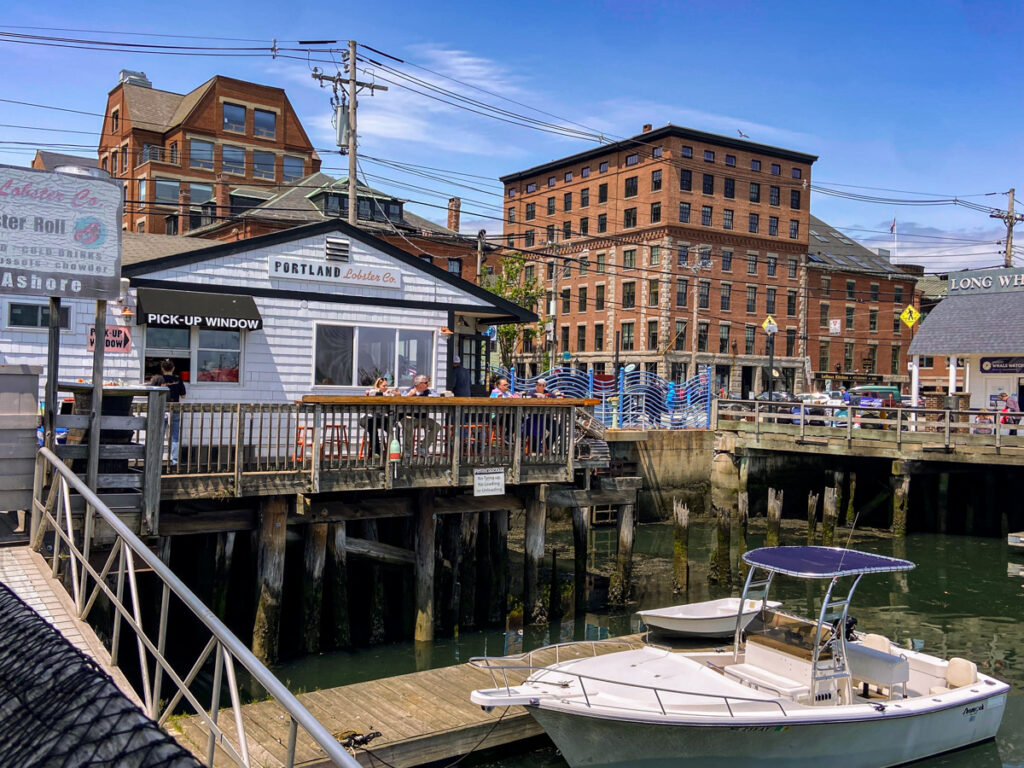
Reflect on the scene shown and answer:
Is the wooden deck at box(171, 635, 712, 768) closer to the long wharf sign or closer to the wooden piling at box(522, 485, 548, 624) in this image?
the wooden piling at box(522, 485, 548, 624)

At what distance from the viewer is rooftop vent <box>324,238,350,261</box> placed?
1877cm

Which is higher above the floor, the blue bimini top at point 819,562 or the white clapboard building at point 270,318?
the white clapboard building at point 270,318

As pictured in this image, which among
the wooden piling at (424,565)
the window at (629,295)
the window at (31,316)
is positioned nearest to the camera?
the wooden piling at (424,565)

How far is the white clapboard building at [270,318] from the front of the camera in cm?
1675

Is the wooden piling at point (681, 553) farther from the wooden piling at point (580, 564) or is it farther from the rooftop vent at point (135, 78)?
the rooftop vent at point (135, 78)

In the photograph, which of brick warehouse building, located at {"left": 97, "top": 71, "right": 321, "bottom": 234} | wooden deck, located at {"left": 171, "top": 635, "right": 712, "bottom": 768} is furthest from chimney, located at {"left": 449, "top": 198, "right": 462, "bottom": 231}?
wooden deck, located at {"left": 171, "top": 635, "right": 712, "bottom": 768}

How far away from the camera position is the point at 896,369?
74688 millimetres

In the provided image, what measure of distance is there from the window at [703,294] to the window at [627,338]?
5.24 m

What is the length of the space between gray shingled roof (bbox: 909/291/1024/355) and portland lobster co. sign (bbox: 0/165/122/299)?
105 ft

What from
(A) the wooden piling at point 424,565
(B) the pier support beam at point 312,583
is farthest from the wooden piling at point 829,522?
(B) the pier support beam at point 312,583

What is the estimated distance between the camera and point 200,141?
61.2 m

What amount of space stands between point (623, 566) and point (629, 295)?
48310mm

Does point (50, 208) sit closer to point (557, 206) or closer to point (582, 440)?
point (582, 440)

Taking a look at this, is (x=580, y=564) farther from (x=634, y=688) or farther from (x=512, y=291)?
(x=512, y=291)
